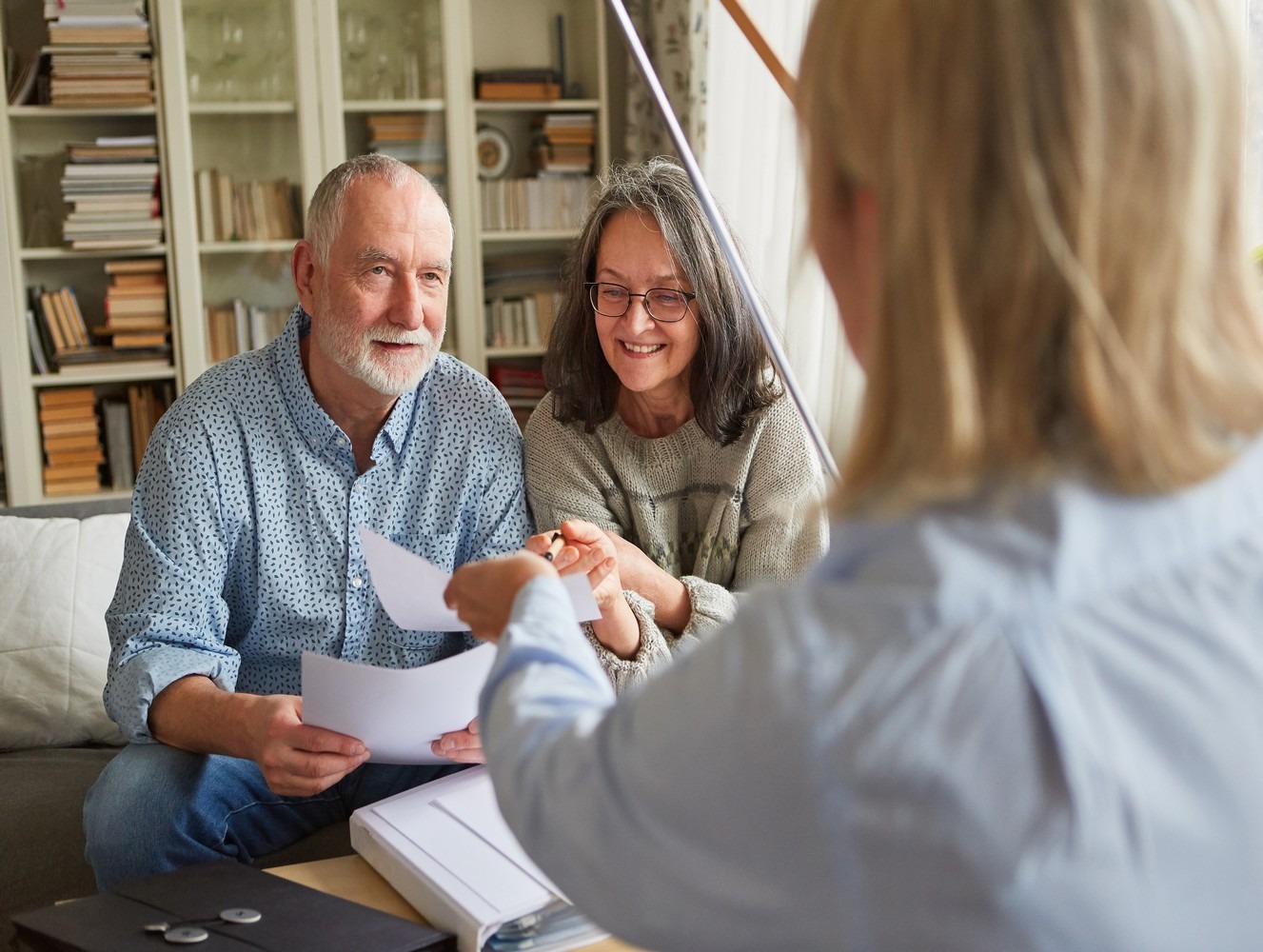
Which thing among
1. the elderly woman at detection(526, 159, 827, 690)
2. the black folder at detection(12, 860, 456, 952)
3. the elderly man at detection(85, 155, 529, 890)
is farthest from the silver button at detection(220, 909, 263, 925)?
the elderly woman at detection(526, 159, 827, 690)

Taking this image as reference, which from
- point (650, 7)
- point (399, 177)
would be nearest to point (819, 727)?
point (399, 177)

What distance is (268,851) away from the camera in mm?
1715

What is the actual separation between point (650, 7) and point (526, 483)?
91.9 inches

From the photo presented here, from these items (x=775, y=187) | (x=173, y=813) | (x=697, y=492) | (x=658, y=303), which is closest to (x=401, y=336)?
(x=658, y=303)

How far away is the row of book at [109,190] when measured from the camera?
347 cm

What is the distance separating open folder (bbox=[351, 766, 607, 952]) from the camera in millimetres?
1111

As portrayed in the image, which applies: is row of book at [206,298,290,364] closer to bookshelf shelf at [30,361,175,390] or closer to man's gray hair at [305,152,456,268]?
bookshelf shelf at [30,361,175,390]

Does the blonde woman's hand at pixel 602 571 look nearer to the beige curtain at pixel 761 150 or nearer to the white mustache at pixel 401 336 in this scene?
the white mustache at pixel 401 336

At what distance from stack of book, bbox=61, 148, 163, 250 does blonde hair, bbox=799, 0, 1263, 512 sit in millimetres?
3297

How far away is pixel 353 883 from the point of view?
124 centimetres

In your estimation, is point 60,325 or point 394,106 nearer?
point 60,325

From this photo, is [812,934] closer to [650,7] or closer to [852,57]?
[852,57]

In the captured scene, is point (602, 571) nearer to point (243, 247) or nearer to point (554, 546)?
point (554, 546)

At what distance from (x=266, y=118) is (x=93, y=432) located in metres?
1.03
